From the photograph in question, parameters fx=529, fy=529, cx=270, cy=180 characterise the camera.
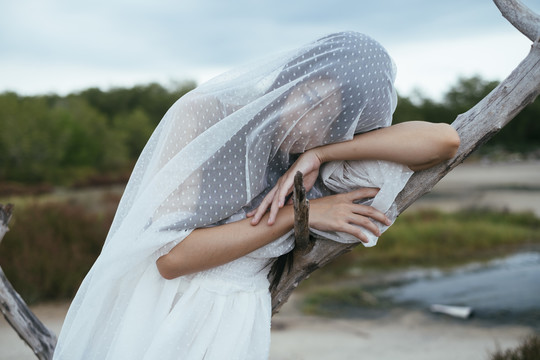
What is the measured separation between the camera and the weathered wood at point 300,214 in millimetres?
1378

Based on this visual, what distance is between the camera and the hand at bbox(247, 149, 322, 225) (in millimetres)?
1545

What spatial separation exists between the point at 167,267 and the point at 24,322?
1.01 meters

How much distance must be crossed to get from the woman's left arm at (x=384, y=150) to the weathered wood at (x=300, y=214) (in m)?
0.08

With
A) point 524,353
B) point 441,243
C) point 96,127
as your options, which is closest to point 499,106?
point 524,353

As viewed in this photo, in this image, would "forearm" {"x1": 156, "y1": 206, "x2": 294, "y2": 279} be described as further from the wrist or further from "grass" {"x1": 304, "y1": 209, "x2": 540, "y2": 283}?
"grass" {"x1": 304, "y1": 209, "x2": 540, "y2": 283}

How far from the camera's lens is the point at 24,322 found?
7.16ft

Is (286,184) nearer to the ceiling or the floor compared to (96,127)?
nearer to the ceiling

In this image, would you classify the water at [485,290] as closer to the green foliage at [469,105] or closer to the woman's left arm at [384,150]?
the woman's left arm at [384,150]

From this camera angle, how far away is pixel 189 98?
156 cm

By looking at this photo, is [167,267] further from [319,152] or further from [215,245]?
[319,152]

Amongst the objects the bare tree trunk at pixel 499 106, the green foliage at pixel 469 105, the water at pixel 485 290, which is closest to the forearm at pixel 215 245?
the bare tree trunk at pixel 499 106

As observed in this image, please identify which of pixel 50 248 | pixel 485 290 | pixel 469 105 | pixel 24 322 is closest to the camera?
pixel 24 322

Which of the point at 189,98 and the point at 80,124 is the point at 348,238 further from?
the point at 80,124

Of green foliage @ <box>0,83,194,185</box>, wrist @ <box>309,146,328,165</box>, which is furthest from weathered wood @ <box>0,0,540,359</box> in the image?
green foliage @ <box>0,83,194,185</box>
